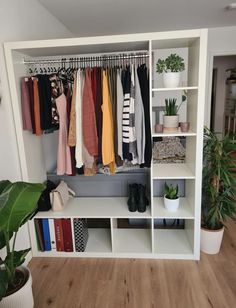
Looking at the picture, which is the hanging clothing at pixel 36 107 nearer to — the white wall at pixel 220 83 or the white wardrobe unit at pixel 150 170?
the white wardrobe unit at pixel 150 170

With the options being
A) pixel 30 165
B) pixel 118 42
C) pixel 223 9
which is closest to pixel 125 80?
pixel 118 42

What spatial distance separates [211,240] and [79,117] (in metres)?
1.58

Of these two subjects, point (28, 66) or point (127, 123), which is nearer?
point (127, 123)

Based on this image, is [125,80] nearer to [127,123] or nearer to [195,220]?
[127,123]

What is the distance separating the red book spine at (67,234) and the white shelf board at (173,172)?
873mm

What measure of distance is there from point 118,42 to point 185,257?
188cm

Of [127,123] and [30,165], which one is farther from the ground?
[127,123]

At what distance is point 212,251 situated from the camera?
2.14 metres

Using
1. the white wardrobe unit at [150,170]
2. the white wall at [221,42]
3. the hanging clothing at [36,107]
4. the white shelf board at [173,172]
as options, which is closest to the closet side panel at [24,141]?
the white wardrobe unit at [150,170]

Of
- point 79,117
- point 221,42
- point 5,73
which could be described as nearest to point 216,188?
point 79,117

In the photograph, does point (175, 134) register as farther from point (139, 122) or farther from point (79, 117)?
point (79, 117)

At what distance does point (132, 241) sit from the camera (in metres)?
2.26

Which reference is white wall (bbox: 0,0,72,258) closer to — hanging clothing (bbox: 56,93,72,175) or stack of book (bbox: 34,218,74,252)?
stack of book (bbox: 34,218,74,252)

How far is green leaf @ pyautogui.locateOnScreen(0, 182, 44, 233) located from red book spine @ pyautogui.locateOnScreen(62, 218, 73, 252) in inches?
32.5
